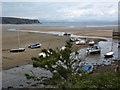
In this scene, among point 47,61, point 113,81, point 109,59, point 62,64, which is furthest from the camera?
point 109,59

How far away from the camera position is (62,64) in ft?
55.2

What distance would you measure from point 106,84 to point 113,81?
26 centimetres

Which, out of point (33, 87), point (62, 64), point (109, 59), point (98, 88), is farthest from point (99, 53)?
point (98, 88)

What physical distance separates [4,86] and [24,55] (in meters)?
17.1

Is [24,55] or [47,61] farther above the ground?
[47,61]

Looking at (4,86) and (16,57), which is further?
(16,57)

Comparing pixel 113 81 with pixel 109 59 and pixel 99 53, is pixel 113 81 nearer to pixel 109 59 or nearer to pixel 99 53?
pixel 109 59

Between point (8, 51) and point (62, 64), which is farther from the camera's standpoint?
point (8, 51)

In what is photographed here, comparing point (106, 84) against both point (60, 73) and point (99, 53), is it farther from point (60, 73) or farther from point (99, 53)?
point (99, 53)

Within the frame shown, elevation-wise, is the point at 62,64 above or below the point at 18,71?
Result: above

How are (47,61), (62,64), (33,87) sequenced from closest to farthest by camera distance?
(47,61) < (62,64) < (33,87)

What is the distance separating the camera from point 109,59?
35.9 metres

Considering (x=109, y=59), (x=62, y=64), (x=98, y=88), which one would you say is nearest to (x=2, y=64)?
(x=109, y=59)

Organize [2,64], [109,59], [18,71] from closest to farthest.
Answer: [18,71]
[2,64]
[109,59]
